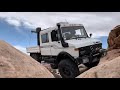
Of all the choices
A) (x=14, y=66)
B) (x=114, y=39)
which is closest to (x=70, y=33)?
(x=14, y=66)

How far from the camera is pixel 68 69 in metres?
9.99

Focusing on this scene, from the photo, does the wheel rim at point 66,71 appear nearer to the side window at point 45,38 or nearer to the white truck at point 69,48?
the white truck at point 69,48

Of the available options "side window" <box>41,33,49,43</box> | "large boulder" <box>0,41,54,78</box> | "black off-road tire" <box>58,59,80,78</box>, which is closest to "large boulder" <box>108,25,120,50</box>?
"side window" <box>41,33,49,43</box>

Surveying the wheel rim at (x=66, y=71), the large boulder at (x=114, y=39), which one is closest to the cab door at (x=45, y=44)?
the wheel rim at (x=66, y=71)

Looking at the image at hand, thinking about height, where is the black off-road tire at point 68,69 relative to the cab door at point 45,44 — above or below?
below

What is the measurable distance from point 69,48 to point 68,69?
1008 millimetres

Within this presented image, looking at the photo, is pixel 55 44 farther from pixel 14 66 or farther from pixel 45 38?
pixel 14 66

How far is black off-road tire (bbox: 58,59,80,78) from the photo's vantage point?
9.84m

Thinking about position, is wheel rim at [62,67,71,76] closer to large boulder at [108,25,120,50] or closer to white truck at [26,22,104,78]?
white truck at [26,22,104,78]

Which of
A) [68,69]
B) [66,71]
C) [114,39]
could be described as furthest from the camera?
[114,39]

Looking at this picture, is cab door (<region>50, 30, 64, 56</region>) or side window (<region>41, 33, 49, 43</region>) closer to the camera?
cab door (<region>50, 30, 64, 56</region>)

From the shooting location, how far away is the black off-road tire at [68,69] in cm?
984
